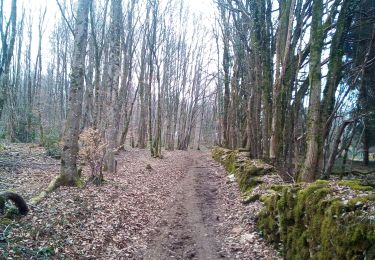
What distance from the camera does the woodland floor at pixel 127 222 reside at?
19.4ft

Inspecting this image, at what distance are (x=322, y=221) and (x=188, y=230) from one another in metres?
3.93

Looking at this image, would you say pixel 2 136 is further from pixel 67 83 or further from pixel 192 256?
pixel 192 256

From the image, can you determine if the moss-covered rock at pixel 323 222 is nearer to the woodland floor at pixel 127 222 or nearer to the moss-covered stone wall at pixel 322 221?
the moss-covered stone wall at pixel 322 221

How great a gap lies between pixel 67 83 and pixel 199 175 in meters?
20.2

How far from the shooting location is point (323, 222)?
496 centimetres

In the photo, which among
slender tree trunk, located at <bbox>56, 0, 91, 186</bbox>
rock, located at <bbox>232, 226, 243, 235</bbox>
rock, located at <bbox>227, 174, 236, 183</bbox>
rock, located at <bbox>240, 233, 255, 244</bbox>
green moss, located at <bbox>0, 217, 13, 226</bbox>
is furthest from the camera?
rock, located at <bbox>227, 174, 236, 183</bbox>

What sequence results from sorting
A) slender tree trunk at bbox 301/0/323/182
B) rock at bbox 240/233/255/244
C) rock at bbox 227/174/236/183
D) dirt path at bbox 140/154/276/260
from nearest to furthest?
dirt path at bbox 140/154/276/260, rock at bbox 240/233/255/244, slender tree trunk at bbox 301/0/323/182, rock at bbox 227/174/236/183

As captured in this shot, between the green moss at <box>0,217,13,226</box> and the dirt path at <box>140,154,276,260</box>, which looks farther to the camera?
the dirt path at <box>140,154,276,260</box>

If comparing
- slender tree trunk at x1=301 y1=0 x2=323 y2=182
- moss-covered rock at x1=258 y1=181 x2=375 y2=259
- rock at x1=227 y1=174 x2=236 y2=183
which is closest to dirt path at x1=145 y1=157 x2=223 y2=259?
rock at x1=227 y1=174 x2=236 y2=183

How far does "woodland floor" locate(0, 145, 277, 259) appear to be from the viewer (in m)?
5.92

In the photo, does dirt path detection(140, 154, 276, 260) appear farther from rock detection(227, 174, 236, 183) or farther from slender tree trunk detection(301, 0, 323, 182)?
slender tree trunk detection(301, 0, 323, 182)

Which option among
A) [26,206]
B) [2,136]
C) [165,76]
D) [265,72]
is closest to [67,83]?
[165,76]

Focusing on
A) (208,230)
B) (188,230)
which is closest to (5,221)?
(188,230)

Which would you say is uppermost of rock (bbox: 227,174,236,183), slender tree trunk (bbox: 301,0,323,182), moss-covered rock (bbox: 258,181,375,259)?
slender tree trunk (bbox: 301,0,323,182)
